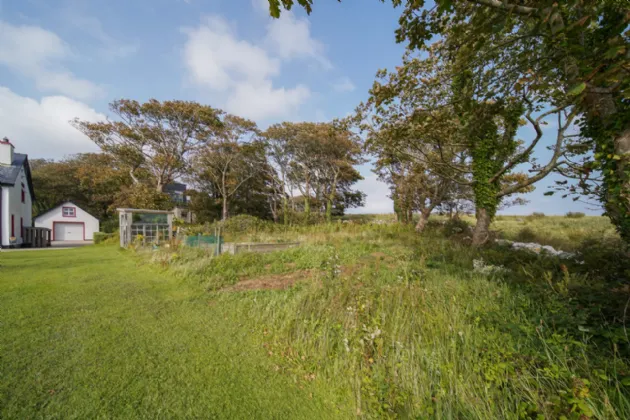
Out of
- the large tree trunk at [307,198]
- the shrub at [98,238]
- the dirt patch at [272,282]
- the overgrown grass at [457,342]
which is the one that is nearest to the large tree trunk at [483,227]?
the overgrown grass at [457,342]

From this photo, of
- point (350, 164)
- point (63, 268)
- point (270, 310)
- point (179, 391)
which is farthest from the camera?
point (350, 164)

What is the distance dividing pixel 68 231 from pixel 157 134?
11.9 meters

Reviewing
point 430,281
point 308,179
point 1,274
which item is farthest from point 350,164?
point 1,274

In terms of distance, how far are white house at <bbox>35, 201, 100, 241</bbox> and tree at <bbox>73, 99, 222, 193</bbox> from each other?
6.94 m

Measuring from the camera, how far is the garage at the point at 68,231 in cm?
2020

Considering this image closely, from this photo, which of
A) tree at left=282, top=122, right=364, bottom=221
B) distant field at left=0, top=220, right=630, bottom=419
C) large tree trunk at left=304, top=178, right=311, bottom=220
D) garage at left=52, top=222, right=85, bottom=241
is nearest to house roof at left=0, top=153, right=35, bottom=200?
garage at left=52, top=222, right=85, bottom=241

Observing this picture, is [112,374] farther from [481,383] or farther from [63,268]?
[63,268]

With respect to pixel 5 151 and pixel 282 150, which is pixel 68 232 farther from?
pixel 282 150

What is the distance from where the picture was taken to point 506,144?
7930 millimetres

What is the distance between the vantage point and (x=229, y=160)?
21.4m

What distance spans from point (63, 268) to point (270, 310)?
7.20 m

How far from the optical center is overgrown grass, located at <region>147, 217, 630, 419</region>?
1747 mm

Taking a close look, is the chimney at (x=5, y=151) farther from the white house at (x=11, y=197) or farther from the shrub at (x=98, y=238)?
the shrub at (x=98, y=238)

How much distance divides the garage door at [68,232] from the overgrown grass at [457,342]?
81.2 feet
